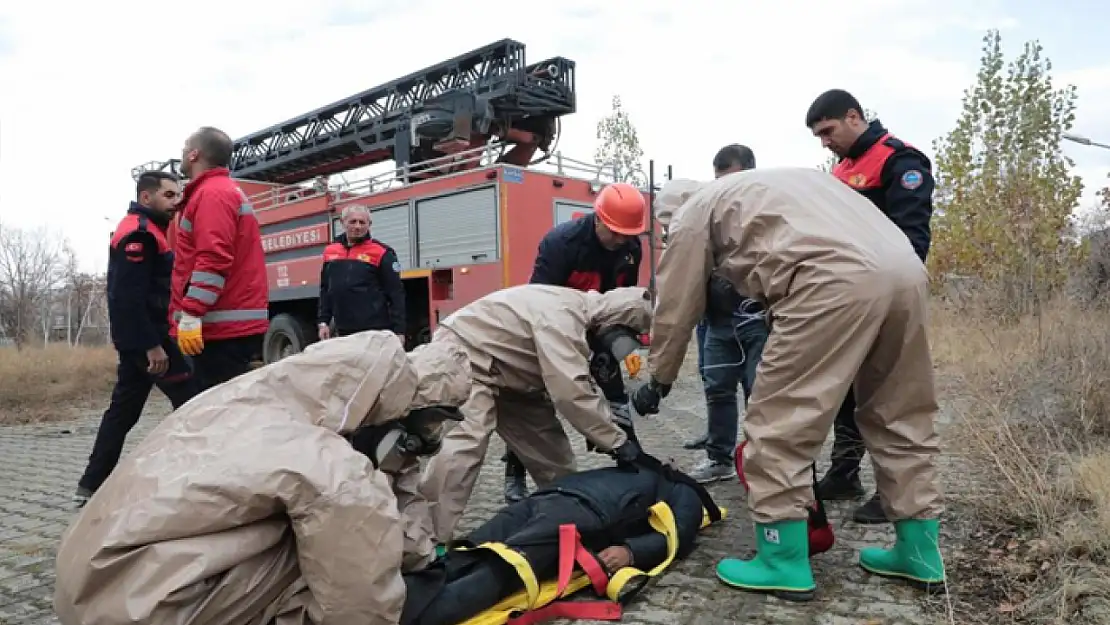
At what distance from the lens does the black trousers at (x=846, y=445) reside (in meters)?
3.39

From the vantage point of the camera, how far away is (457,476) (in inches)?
117

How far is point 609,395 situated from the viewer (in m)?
3.62

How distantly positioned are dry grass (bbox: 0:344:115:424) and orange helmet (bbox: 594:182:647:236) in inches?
296

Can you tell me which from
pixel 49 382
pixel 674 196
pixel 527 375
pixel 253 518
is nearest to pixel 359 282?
pixel 527 375

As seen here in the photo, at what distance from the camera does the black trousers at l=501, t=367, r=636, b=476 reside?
3.33 metres

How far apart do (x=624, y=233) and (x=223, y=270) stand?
1.93m

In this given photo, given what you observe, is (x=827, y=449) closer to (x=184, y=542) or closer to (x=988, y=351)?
(x=988, y=351)

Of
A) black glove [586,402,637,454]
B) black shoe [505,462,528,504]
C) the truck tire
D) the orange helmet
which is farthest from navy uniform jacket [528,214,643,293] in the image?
the truck tire

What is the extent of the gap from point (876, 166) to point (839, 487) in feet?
4.89

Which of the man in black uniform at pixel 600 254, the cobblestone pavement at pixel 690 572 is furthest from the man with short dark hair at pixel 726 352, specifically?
the man in black uniform at pixel 600 254

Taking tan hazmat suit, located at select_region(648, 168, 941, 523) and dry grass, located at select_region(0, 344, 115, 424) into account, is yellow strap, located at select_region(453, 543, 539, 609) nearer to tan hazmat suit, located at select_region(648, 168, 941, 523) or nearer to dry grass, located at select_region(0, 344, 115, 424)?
tan hazmat suit, located at select_region(648, 168, 941, 523)

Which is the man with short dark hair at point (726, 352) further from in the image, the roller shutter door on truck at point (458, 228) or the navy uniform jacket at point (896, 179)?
the roller shutter door on truck at point (458, 228)

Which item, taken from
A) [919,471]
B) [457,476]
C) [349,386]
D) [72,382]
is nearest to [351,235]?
[457,476]

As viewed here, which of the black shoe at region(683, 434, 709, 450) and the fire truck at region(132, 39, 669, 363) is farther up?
the fire truck at region(132, 39, 669, 363)
